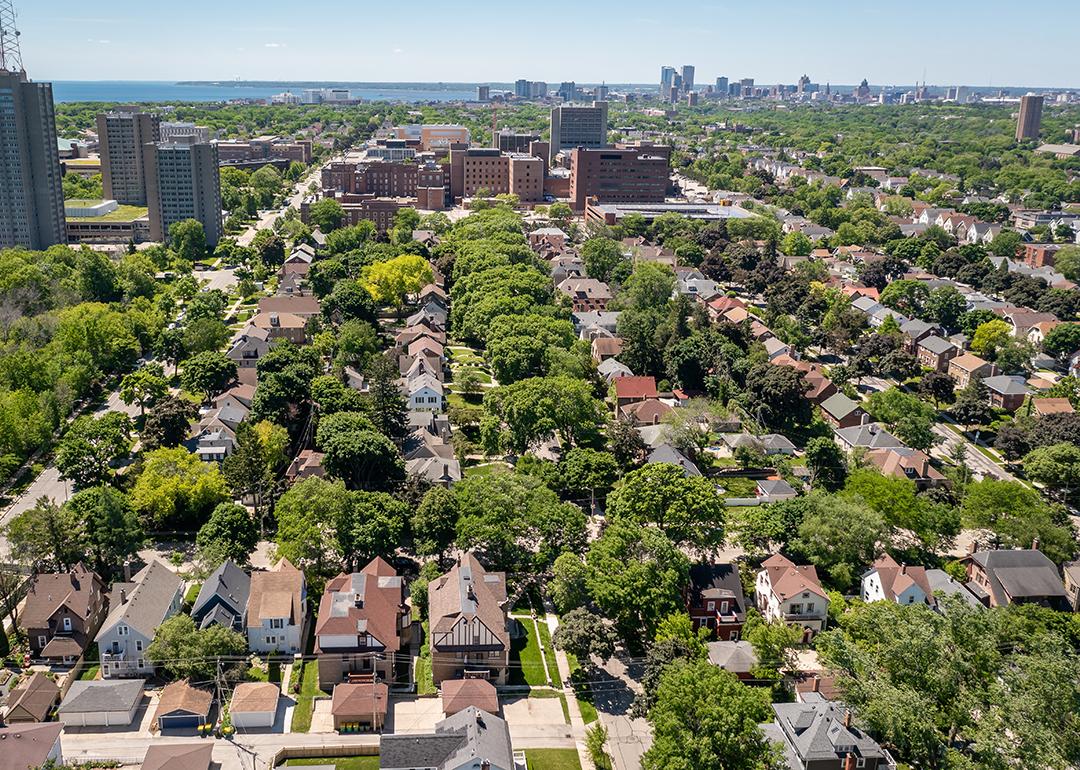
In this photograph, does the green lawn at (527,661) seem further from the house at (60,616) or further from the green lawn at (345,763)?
the house at (60,616)

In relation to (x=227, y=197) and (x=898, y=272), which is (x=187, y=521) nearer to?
(x=898, y=272)

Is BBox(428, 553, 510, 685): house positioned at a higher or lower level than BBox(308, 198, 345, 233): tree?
lower

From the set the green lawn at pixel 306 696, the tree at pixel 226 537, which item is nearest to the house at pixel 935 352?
the tree at pixel 226 537

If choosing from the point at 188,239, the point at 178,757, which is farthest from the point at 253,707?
the point at 188,239

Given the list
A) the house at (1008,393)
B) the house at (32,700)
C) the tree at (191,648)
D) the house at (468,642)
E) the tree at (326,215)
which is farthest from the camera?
the tree at (326,215)

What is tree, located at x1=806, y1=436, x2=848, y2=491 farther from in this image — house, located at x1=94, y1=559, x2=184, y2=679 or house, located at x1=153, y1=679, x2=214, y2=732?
house, located at x1=94, y1=559, x2=184, y2=679

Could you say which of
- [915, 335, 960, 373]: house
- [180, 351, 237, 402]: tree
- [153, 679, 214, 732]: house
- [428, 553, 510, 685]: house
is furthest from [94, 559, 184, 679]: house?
[915, 335, 960, 373]: house
